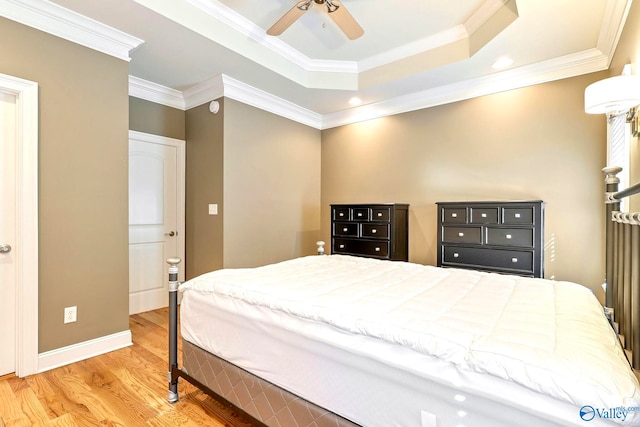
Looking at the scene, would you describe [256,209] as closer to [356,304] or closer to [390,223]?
[390,223]

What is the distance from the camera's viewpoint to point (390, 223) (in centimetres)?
375

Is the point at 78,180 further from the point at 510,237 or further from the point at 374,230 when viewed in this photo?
the point at 510,237

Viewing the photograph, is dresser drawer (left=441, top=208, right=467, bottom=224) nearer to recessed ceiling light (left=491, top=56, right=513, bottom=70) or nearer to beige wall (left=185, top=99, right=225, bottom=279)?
recessed ceiling light (left=491, top=56, right=513, bottom=70)

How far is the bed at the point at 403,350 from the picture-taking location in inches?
33.9

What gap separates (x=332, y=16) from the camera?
2.33 meters

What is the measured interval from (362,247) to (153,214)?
2.65 metres

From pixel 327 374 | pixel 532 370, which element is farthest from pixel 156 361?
pixel 532 370

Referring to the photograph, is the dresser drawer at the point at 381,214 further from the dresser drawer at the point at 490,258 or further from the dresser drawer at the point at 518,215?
the dresser drawer at the point at 518,215

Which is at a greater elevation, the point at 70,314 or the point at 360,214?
the point at 360,214

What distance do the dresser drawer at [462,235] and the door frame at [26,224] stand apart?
368 cm

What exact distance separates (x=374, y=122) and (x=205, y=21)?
99.2 inches

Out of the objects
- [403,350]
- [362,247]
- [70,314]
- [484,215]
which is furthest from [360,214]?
[70,314]
